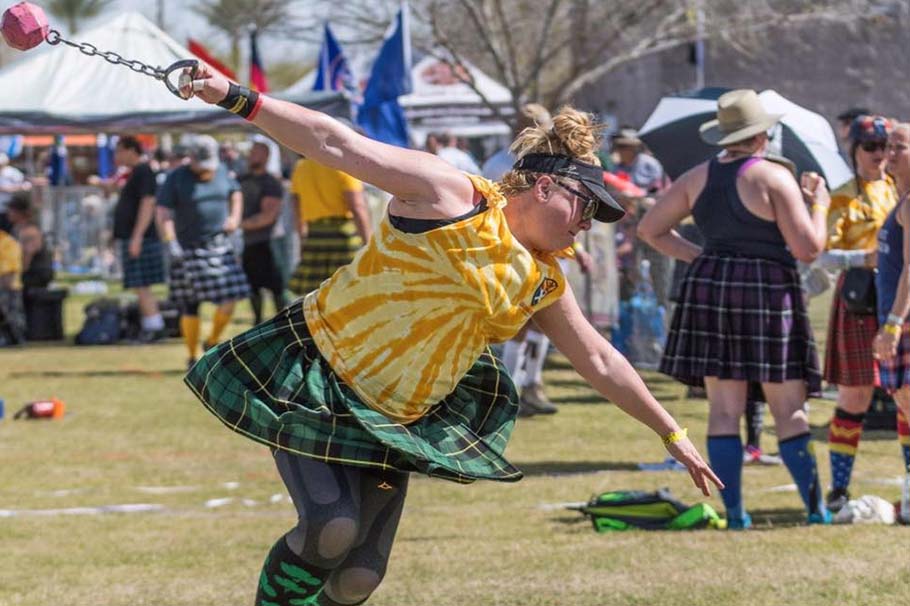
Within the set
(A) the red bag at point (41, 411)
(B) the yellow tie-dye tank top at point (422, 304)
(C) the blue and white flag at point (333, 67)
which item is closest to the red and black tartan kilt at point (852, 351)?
(B) the yellow tie-dye tank top at point (422, 304)

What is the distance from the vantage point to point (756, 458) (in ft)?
29.5

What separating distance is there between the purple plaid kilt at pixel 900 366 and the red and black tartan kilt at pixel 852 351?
0.78 m

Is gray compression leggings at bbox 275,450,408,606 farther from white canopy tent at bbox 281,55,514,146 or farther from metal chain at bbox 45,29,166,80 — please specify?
white canopy tent at bbox 281,55,514,146

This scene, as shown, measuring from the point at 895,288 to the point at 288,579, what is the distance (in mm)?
3468

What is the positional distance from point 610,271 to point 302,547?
32.0 feet

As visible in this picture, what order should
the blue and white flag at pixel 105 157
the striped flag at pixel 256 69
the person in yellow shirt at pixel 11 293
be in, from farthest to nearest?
the blue and white flag at pixel 105 157 → the striped flag at pixel 256 69 → the person in yellow shirt at pixel 11 293

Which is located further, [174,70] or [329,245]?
[329,245]

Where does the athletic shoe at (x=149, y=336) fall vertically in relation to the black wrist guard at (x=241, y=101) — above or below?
below

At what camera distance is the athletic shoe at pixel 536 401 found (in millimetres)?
11117

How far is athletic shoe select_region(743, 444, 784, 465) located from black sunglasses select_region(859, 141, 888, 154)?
2.08 meters

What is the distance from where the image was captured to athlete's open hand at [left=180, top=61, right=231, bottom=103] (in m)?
3.76

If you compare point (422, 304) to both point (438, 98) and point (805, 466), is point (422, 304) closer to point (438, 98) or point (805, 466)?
point (805, 466)

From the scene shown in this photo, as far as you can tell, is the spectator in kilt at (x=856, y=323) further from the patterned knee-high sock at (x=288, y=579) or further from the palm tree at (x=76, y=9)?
the palm tree at (x=76, y=9)

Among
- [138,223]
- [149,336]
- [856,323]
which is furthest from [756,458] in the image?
[149,336]
